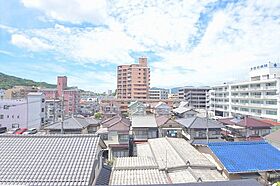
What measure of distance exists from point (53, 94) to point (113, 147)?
195 ft

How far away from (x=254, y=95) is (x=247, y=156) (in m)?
40.9

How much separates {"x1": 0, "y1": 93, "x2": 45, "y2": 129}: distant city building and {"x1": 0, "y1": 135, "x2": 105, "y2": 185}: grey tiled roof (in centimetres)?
3515

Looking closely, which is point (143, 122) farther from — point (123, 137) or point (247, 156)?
point (247, 156)

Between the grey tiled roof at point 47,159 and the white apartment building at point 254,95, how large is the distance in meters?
43.6

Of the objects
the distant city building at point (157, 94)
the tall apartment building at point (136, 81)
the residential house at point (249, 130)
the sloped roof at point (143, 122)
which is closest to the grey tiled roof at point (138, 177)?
the sloped roof at point (143, 122)

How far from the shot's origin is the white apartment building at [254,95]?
44875mm

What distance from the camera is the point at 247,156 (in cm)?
1489

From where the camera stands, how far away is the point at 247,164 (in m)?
14.0

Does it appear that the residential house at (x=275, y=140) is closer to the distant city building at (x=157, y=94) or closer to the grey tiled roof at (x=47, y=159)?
the grey tiled roof at (x=47, y=159)

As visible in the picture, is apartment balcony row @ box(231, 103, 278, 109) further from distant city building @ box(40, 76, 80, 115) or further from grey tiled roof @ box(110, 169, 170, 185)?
distant city building @ box(40, 76, 80, 115)

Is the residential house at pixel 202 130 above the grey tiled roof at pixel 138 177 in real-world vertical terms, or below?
above

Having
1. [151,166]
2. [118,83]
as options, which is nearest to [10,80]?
[118,83]

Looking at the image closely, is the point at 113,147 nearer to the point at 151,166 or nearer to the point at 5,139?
the point at 151,166

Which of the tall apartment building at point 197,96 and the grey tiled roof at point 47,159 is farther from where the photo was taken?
the tall apartment building at point 197,96
